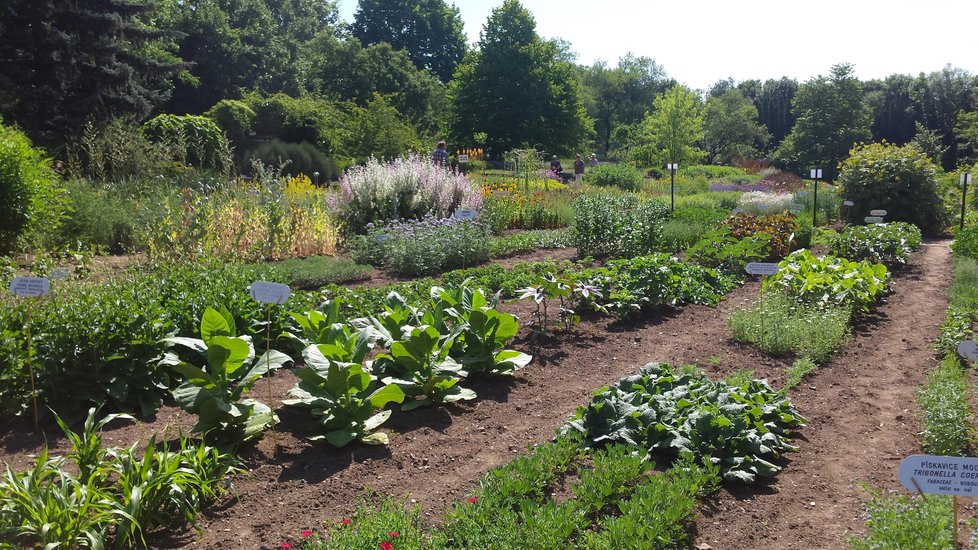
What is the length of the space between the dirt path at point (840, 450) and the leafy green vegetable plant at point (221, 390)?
2.50 meters

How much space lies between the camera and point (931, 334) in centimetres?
689

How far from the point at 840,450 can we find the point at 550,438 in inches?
69.5

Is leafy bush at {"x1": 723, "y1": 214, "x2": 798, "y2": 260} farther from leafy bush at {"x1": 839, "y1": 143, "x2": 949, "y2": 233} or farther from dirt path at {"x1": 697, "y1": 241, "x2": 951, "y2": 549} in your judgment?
leafy bush at {"x1": 839, "y1": 143, "x2": 949, "y2": 233}

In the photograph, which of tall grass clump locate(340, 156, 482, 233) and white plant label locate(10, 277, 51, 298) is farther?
tall grass clump locate(340, 156, 482, 233)

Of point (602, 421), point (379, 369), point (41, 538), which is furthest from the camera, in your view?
point (379, 369)

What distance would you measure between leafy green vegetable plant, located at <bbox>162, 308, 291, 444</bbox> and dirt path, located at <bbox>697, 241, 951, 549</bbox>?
250 centimetres

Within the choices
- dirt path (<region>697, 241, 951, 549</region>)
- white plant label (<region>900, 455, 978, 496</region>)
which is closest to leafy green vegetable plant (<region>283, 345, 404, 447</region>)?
dirt path (<region>697, 241, 951, 549</region>)

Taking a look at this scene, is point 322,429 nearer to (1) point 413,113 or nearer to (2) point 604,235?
(2) point 604,235

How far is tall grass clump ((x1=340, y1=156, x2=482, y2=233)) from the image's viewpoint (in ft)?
39.3

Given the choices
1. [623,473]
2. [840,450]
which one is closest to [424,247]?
[840,450]

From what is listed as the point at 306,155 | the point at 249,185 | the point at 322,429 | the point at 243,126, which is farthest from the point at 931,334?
the point at 243,126

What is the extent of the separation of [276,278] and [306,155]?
61.4 ft

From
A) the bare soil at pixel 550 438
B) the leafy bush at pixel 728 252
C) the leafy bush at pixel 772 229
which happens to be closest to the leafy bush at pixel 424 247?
the leafy bush at pixel 728 252

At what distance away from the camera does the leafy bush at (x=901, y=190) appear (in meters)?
14.3
